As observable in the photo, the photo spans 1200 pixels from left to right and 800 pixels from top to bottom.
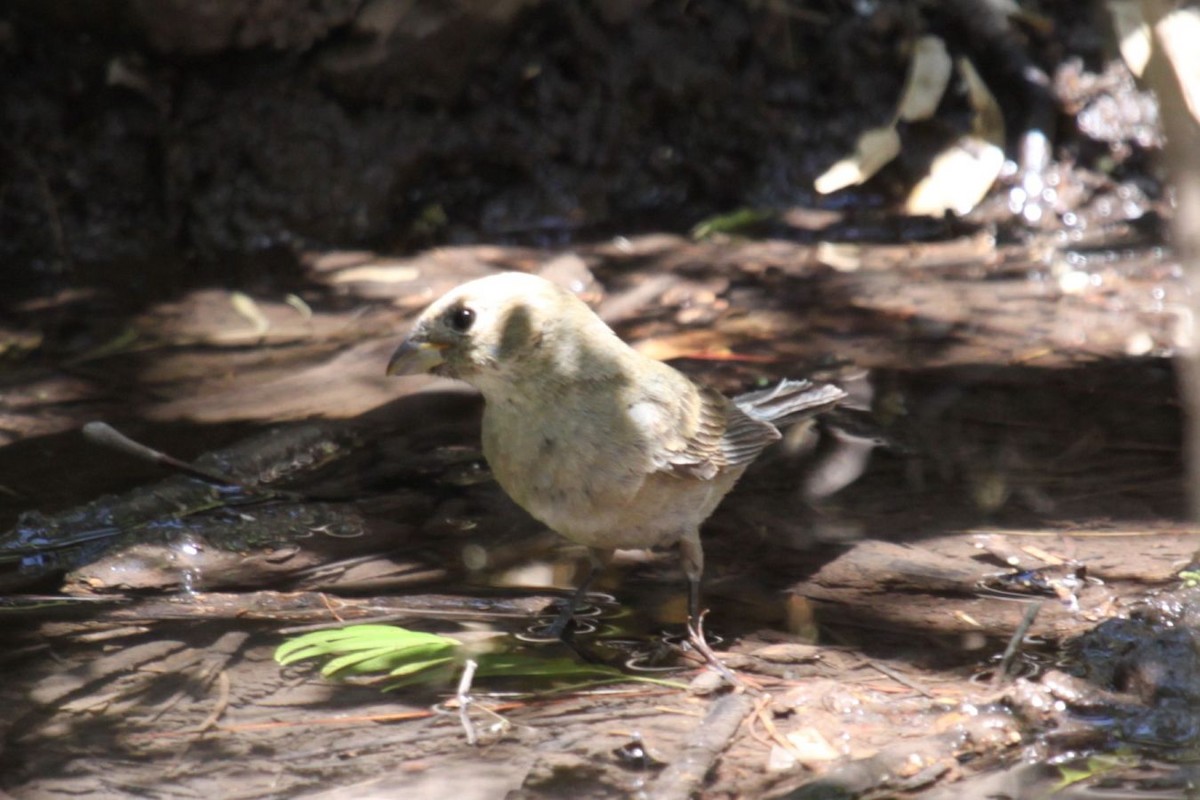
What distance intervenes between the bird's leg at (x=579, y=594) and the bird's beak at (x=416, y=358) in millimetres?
694

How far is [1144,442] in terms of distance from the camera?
4598 millimetres

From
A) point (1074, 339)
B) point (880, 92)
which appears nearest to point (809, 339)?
point (1074, 339)

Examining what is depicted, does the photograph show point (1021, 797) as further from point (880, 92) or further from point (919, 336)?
point (880, 92)

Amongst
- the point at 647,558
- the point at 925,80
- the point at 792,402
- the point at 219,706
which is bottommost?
the point at 647,558

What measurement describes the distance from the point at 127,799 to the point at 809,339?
3605 millimetres

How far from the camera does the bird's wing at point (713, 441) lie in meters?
3.79

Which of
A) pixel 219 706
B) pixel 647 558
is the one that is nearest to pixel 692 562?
pixel 647 558

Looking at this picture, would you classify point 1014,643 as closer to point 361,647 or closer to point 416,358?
point 361,647

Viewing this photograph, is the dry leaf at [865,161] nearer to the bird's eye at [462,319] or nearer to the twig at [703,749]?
the bird's eye at [462,319]

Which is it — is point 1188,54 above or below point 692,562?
above

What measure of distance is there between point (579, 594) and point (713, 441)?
0.60m

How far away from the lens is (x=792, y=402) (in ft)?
14.8

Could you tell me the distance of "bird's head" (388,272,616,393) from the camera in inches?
149

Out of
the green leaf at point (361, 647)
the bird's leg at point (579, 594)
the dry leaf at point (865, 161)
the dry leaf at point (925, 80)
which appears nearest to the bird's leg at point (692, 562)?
the bird's leg at point (579, 594)
